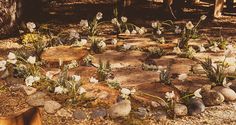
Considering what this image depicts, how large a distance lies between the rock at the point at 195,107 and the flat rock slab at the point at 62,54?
78.9 inches

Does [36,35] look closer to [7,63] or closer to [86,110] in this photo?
[7,63]

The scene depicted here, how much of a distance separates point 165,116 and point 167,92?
292 millimetres

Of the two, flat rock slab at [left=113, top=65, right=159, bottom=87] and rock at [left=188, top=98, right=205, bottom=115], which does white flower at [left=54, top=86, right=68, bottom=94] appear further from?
rock at [left=188, top=98, right=205, bottom=115]

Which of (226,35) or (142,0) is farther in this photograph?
(142,0)

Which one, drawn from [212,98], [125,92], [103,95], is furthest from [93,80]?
[212,98]

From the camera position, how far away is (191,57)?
6.12 metres

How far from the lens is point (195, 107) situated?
459cm

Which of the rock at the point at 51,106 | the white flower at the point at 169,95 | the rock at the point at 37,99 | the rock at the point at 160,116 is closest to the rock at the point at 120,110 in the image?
the rock at the point at 160,116

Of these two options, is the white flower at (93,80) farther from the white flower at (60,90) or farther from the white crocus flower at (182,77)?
the white crocus flower at (182,77)

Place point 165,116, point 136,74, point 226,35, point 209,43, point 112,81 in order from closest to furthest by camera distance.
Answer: point 165,116 → point 112,81 → point 136,74 → point 209,43 → point 226,35

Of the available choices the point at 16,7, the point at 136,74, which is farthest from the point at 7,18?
the point at 136,74

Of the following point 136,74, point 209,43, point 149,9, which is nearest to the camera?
point 136,74

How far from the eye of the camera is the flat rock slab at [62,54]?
589cm

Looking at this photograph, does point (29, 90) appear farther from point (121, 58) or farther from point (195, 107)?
point (195, 107)
